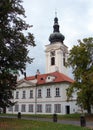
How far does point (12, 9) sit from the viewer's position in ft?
106

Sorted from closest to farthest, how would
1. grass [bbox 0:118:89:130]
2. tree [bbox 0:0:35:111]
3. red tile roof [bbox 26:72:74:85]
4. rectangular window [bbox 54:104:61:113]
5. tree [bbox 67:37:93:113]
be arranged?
grass [bbox 0:118:89:130] → tree [bbox 0:0:35:111] → tree [bbox 67:37:93:113] → rectangular window [bbox 54:104:61:113] → red tile roof [bbox 26:72:74:85]

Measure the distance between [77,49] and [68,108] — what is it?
1502cm

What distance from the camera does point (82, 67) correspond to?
46031mm

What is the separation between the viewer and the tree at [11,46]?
101ft

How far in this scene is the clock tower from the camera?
269 ft

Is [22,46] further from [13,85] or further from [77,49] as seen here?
[77,49]

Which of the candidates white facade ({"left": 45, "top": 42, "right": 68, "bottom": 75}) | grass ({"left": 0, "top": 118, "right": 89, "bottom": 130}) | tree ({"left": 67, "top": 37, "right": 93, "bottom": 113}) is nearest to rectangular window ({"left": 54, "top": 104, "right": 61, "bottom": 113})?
tree ({"left": 67, "top": 37, "right": 93, "bottom": 113})

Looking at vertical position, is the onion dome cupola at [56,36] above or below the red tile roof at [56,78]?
above

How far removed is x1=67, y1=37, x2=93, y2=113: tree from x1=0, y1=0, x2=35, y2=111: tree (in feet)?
43.8

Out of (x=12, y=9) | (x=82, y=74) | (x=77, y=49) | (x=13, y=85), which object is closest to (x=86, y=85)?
(x=82, y=74)

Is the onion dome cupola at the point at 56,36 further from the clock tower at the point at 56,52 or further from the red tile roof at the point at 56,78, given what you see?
the red tile roof at the point at 56,78

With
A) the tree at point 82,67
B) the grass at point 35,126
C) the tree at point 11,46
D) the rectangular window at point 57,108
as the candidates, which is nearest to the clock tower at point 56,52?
the rectangular window at point 57,108

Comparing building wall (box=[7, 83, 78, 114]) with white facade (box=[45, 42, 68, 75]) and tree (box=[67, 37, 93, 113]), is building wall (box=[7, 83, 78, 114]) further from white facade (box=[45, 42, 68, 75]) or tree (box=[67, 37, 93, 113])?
white facade (box=[45, 42, 68, 75])

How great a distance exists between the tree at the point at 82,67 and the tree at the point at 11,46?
13.4 metres
